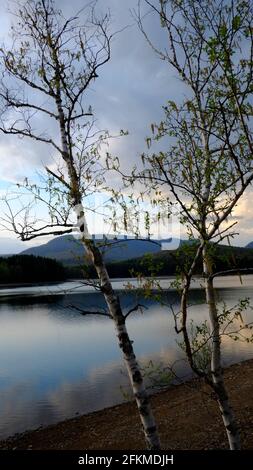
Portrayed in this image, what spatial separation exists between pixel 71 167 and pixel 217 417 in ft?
48.7

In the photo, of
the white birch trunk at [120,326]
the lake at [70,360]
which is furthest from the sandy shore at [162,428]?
the white birch trunk at [120,326]

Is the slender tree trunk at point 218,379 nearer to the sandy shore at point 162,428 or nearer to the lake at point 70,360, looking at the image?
the lake at point 70,360

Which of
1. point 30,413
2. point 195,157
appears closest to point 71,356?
point 30,413

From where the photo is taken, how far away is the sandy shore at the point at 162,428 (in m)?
17.5

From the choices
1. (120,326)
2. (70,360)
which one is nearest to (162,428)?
(120,326)

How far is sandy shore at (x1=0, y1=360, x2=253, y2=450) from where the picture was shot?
1747cm

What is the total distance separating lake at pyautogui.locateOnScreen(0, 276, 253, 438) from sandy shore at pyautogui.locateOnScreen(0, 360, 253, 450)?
1763 millimetres

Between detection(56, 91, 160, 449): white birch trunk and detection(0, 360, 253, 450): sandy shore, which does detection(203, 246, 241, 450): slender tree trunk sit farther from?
detection(0, 360, 253, 450): sandy shore

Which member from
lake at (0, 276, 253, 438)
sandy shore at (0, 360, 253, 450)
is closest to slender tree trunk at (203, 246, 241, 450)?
lake at (0, 276, 253, 438)

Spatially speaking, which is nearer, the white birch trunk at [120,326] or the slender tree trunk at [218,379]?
the slender tree trunk at [218,379]

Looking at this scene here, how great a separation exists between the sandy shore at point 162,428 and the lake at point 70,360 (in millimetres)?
1763

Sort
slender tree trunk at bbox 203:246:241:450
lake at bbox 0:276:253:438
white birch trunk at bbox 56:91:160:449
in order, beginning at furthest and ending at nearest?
lake at bbox 0:276:253:438 < white birch trunk at bbox 56:91:160:449 < slender tree trunk at bbox 203:246:241:450

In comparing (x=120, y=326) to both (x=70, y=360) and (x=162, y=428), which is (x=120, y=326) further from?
(x=70, y=360)
